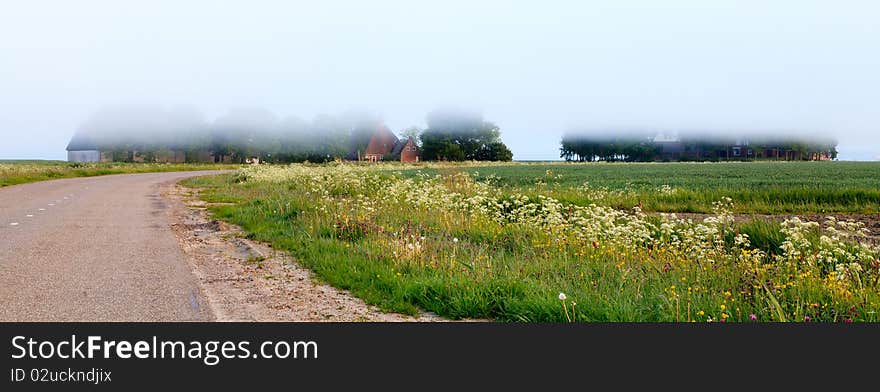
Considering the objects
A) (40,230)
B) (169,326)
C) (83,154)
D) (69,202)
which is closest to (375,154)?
(83,154)

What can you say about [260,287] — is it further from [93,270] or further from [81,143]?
[81,143]

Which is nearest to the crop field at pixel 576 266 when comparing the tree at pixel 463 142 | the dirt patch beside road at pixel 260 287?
the dirt patch beside road at pixel 260 287

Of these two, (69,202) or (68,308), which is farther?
(69,202)

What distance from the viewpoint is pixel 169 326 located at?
5355mm

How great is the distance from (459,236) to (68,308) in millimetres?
6274

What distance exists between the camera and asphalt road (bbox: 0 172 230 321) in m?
6.14

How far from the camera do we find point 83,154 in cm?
11206

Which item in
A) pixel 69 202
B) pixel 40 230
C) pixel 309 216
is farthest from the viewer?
pixel 69 202

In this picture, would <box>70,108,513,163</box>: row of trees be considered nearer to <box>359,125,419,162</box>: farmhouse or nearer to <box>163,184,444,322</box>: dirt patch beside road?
<box>359,125,419,162</box>: farmhouse

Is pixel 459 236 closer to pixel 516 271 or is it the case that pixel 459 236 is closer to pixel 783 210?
pixel 516 271

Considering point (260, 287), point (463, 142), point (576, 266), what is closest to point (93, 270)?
point (260, 287)

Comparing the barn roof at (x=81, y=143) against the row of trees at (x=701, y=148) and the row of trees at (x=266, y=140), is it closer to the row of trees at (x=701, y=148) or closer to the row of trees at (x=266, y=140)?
the row of trees at (x=266, y=140)

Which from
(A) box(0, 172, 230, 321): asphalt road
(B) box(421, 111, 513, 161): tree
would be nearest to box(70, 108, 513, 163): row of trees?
(B) box(421, 111, 513, 161): tree

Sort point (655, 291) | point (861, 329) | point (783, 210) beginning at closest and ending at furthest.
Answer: point (861, 329)
point (655, 291)
point (783, 210)
